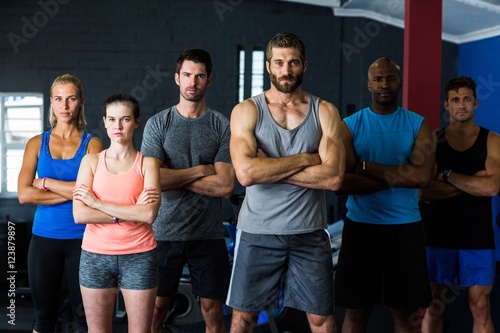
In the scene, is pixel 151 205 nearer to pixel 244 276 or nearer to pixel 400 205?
pixel 244 276

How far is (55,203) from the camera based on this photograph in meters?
2.70

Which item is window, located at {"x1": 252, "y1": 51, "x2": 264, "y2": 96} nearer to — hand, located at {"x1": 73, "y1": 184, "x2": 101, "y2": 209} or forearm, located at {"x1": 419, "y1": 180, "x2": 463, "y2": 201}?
forearm, located at {"x1": 419, "y1": 180, "x2": 463, "y2": 201}

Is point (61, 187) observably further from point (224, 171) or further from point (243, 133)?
point (243, 133)

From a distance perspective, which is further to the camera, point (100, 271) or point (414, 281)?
point (414, 281)

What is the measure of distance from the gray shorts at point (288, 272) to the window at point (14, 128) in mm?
5112

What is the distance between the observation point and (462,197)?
300cm

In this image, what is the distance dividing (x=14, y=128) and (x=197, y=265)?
4.84m

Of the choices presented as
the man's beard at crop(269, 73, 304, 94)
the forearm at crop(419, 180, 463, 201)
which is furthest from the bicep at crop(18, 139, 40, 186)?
the forearm at crop(419, 180, 463, 201)

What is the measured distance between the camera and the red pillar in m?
3.89

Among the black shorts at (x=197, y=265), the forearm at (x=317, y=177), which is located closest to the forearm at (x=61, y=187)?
the black shorts at (x=197, y=265)

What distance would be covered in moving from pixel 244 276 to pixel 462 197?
1.24 meters

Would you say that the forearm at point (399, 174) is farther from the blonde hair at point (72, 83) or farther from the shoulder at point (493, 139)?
the blonde hair at point (72, 83)

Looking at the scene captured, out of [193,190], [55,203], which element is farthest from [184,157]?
[55,203]

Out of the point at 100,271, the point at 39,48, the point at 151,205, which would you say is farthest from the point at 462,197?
the point at 39,48
